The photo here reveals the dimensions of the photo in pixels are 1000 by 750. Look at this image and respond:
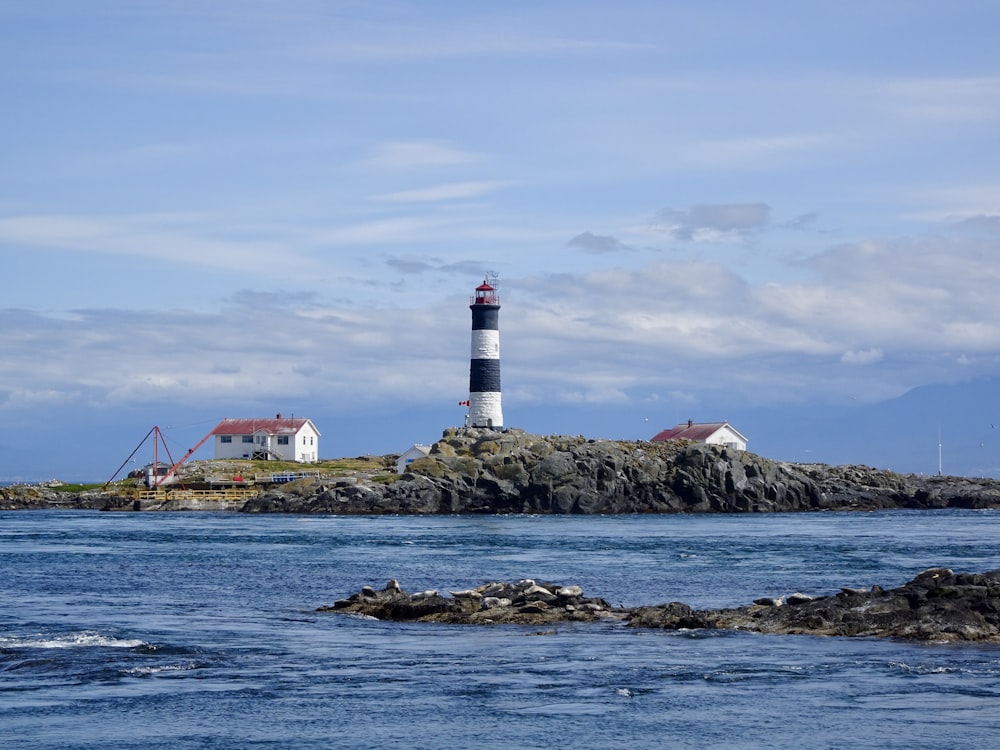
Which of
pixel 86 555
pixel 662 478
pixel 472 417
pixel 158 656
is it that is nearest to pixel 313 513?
pixel 472 417

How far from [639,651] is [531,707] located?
6.77 meters

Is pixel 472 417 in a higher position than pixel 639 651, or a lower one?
higher

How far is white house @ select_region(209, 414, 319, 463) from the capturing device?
132250mm

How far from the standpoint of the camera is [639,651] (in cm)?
3016

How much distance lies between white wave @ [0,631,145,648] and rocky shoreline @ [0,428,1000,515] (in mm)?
71340

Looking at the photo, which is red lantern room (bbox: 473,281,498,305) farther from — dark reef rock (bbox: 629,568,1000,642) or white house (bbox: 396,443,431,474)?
dark reef rock (bbox: 629,568,1000,642)

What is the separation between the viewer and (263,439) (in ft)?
434

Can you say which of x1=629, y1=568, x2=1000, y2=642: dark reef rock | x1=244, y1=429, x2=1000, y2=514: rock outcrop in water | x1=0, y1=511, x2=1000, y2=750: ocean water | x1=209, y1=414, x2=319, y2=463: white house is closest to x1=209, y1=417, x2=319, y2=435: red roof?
x1=209, y1=414, x2=319, y2=463: white house

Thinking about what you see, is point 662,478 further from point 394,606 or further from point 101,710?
point 101,710

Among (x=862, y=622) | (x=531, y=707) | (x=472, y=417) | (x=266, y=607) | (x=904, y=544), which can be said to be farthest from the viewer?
(x=472, y=417)

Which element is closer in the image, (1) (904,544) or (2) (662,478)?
(1) (904,544)

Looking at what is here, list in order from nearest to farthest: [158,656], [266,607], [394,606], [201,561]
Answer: [158,656] < [394,606] < [266,607] < [201,561]

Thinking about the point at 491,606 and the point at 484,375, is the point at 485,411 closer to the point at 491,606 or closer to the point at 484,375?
the point at 484,375

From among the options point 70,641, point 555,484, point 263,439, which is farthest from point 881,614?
point 263,439
